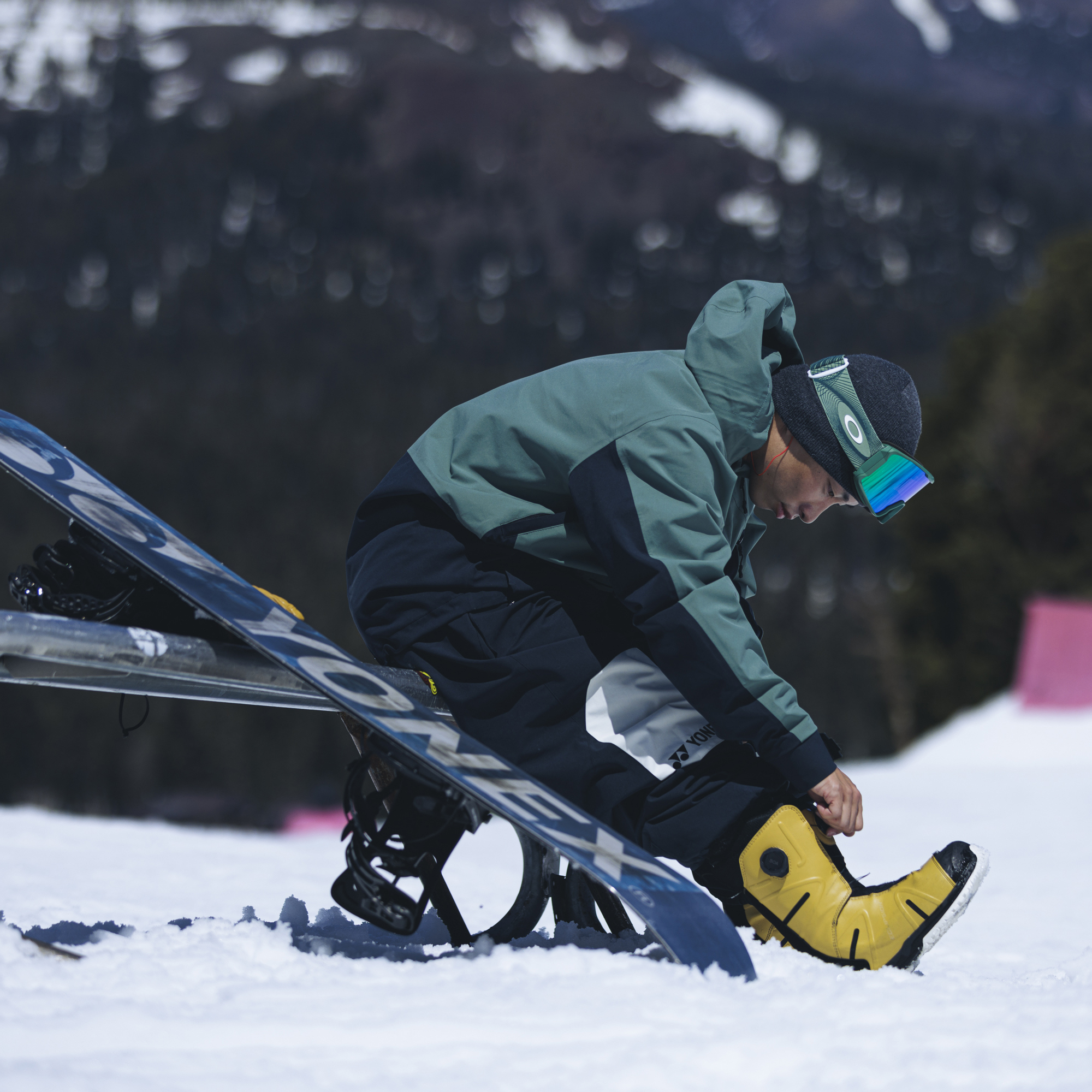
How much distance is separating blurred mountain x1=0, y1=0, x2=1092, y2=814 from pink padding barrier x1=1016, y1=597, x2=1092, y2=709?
44.6 m

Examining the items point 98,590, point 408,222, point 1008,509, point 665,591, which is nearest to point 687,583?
point 665,591

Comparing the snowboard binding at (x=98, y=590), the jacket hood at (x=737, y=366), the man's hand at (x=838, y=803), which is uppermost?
the jacket hood at (x=737, y=366)

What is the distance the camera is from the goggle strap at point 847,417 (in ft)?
6.91

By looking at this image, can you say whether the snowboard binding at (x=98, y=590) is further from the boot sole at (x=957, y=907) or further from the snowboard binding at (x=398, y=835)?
→ the boot sole at (x=957, y=907)

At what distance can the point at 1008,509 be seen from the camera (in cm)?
2153

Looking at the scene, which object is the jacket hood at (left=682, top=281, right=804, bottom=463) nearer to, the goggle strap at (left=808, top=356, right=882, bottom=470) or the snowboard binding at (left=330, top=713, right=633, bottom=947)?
the goggle strap at (left=808, top=356, right=882, bottom=470)

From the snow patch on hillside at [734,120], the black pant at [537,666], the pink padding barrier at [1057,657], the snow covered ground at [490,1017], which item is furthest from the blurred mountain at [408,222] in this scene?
the snow covered ground at [490,1017]

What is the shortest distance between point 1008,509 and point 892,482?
2088cm

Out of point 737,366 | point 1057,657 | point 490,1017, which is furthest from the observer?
point 1057,657

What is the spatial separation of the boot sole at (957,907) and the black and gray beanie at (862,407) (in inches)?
25.7

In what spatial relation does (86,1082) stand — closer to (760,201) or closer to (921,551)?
(921,551)

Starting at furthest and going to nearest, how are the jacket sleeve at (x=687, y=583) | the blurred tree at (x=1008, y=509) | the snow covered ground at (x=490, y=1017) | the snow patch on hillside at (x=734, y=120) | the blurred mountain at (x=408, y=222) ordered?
the snow patch on hillside at (x=734, y=120) < the blurred mountain at (x=408, y=222) < the blurred tree at (x=1008, y=509) < the jacket sleeve at (x=687, y=583) < the snow covered ground at (x=490, y=1017)

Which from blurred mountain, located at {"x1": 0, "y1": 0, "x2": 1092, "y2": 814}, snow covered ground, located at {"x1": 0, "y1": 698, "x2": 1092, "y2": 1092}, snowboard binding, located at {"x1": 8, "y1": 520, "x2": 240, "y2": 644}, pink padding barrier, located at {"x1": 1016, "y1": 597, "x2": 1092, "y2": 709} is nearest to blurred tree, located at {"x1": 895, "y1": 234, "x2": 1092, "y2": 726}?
pink padding barrier, located at {"x1": 1016, "y1": 597, "x2": 1092, "y2": 709}

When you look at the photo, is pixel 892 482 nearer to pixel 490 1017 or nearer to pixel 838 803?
pixel 838 803
